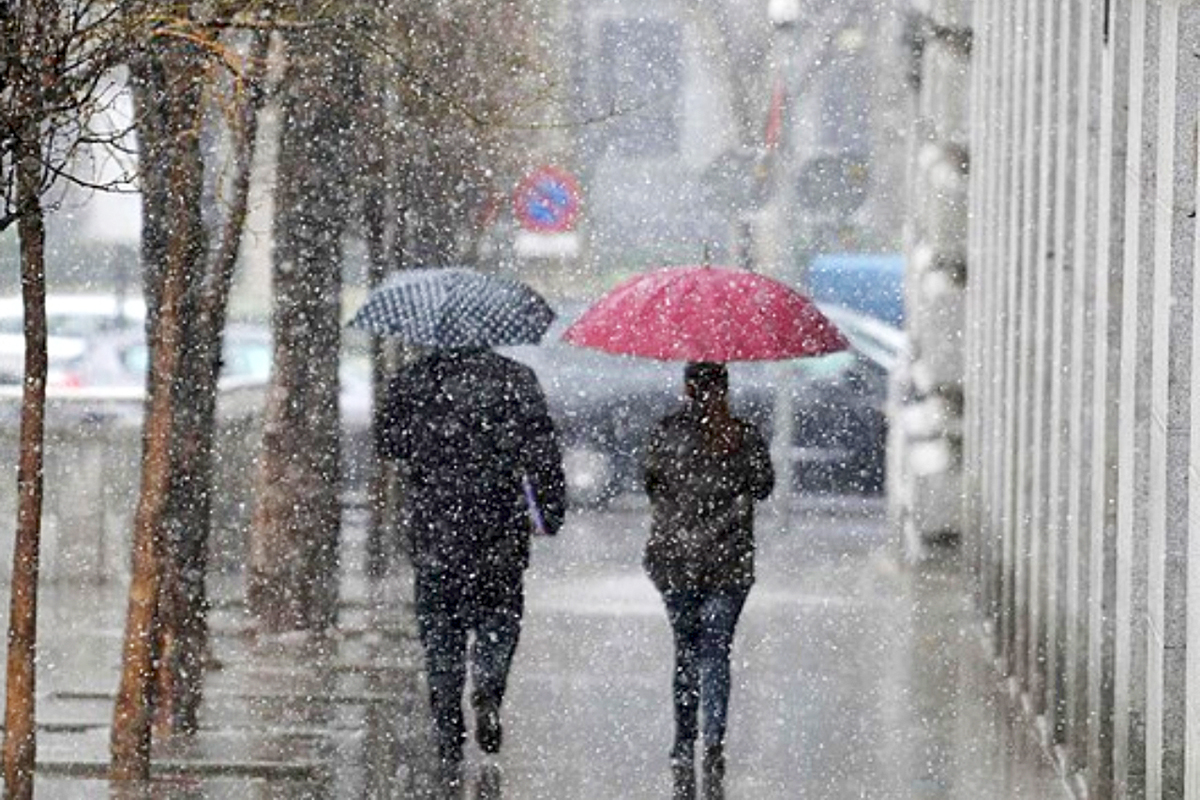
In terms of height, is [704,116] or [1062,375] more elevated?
[704,116]

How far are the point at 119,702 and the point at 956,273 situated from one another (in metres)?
9.46

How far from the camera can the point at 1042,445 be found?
1300 cm

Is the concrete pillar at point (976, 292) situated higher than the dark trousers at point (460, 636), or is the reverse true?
the concrete pillar at point (976, 292)

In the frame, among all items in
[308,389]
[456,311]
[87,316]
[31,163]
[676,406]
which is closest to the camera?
[31,163]

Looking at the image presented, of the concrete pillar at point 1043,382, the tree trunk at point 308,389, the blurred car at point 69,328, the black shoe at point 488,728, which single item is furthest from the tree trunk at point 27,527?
the blurred car at point 69,328

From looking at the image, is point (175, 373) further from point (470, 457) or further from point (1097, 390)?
point (1097, 390)

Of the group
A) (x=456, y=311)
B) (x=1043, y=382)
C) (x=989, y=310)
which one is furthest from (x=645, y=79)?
(x=456, y=311)

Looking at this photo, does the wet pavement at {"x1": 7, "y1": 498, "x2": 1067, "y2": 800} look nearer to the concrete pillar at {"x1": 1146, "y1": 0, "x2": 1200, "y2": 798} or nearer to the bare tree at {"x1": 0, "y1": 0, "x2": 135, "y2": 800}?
the bare tree at {"x1": 0, "y1": 0, "x2": 135, "y2": 800}

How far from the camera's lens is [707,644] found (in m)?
11.7

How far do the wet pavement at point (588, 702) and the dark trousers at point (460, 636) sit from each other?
19 cm

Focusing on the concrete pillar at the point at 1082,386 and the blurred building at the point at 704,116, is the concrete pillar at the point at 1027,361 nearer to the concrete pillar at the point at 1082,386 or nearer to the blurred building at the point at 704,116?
the concrete pillar at the point at 1082,386

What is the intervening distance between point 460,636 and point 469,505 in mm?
494

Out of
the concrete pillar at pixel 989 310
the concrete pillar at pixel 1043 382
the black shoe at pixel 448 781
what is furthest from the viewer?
the concrete pillar at pixel 989 310

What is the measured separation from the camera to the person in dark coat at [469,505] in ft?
38.7
